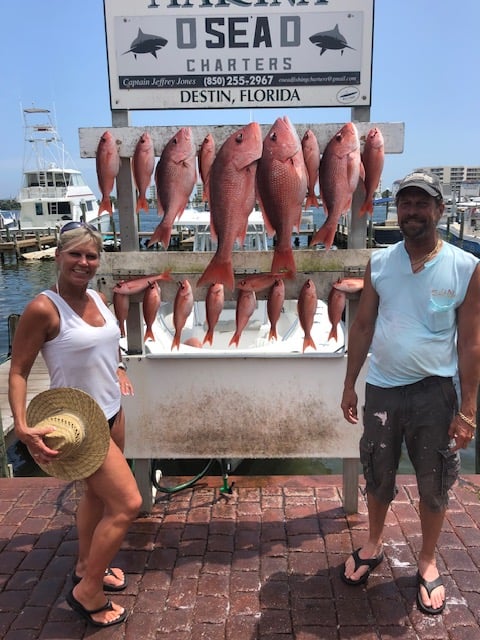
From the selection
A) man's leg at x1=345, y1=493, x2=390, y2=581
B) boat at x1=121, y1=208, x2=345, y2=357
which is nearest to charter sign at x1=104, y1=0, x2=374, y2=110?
man's leg at x1=345, y1=493, x2=390, y2=581

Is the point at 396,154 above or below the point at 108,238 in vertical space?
above

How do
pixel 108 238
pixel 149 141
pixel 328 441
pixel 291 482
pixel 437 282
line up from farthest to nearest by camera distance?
pixel 108 238, pixel 291 482, pixel 328 441, pixel 149 141, pixel 437 282

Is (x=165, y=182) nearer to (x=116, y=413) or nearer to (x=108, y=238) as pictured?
(x=116, y=413)

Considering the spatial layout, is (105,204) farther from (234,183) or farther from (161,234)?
(234,183)

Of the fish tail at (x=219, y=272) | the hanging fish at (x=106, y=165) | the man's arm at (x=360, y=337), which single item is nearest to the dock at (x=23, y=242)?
the hanging fish at (x=106, y=165)

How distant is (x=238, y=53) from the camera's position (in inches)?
113

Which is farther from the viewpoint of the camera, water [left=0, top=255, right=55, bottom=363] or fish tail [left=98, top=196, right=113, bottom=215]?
water [left=0, top=255, right=55, bottom=363]

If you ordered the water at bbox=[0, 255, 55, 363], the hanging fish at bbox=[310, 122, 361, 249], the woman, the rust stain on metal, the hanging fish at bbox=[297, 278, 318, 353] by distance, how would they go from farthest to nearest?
1. the water at bbox=[0, 255, 55, 363]
2. the rust stain on metal
3. the hanging fish at bbox=[297, 278, 318, 353]
4. the hanging fish at bbox=[310, 122, 361, 249]
5. the woman

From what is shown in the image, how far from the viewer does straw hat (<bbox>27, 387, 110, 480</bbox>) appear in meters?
2.21

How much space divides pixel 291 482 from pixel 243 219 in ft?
7.05

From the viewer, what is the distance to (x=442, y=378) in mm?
2312

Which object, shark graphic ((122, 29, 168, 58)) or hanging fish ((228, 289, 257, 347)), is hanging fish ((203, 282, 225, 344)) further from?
shark graphic ((122, 29, 168, 58))

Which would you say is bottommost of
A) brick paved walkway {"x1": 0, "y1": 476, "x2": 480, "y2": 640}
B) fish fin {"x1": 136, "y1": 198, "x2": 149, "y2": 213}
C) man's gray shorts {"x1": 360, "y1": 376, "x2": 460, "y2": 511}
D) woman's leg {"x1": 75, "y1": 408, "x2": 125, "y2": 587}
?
brick paved walkway {"x1": 0, "y1": 476, "x2": 480, "y2": 640}

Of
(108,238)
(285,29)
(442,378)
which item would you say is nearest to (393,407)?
(442,378)
